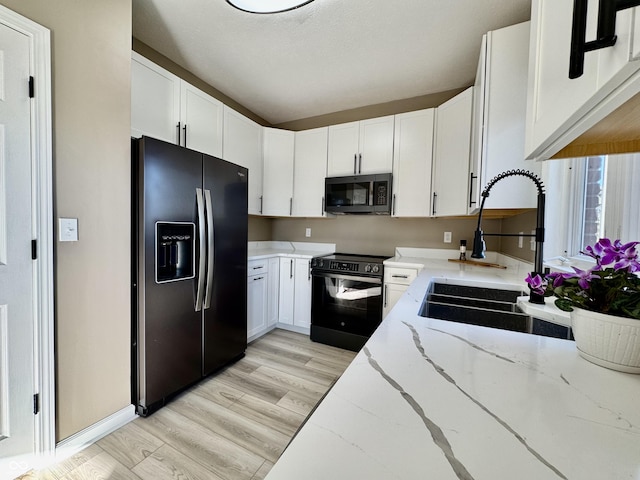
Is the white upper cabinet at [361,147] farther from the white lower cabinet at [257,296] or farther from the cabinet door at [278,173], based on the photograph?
the white lower cabinet at [257,296]

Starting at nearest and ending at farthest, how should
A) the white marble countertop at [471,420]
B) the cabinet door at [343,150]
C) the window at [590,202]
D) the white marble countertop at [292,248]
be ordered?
1. the white marble countertop at [471,420]
2. the window at [590,202]
3. the cabinet door at [343,150]
4. the white marble countertop at [292,248]

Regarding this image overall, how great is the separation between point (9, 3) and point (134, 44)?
1032 millimetres

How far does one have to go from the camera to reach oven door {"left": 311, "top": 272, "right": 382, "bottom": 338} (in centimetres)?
247

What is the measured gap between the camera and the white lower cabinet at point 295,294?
9.34 feet

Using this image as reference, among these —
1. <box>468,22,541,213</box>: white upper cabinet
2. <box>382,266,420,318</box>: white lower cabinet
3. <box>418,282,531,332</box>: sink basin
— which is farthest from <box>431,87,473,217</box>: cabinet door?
<box>418,282,531,332</box>: sink basin

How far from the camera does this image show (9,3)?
1142 millimetres

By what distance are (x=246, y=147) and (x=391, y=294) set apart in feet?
6.78

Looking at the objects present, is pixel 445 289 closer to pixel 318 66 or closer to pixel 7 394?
pixel 318 66

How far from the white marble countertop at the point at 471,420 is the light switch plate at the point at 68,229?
1553 millimetres

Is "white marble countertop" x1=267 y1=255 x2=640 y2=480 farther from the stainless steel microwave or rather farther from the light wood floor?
the stainless steel microwave

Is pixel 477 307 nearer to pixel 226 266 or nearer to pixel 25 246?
pixel 226 266

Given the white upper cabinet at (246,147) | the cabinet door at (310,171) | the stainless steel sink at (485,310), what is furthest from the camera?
the cabinet door at (310,171)

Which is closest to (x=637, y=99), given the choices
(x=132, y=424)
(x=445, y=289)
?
(x=445, y=289)

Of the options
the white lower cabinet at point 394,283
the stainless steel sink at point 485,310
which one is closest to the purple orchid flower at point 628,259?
the stainless steel sink at point 485,310
